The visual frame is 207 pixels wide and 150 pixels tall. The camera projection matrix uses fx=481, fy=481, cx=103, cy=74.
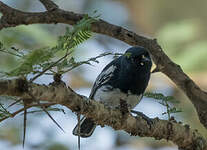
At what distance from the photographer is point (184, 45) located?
6109mm

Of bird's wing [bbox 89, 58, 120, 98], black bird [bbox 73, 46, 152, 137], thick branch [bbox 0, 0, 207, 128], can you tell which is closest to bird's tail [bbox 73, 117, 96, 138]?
black bird [bbox 73, 46, 152, 137]

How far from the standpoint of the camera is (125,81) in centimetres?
475

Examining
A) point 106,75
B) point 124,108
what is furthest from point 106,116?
point 106,75

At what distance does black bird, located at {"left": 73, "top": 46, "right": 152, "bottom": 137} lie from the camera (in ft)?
15.3

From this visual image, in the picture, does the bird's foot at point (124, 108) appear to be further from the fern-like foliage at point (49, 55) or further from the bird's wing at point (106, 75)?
the bird's wing at point (106, 75)

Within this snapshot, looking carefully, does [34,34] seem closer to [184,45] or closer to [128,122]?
[184,45]

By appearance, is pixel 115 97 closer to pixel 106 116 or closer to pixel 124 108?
pixel 124 108

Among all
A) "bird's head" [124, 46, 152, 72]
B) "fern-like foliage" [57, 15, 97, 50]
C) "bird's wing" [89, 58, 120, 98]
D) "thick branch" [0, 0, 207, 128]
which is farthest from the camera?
"bird's wing" [89, 58, 120, 98]

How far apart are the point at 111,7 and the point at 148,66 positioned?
4790 mm

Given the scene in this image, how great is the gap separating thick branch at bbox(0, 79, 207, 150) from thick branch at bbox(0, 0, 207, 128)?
0.72ft

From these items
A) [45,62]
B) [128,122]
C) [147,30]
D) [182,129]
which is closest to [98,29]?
[128,122]

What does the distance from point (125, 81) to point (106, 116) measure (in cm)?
156

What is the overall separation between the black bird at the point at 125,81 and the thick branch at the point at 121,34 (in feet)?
2.31

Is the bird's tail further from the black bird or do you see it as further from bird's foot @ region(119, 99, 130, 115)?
bird's foot @ region(119, 99, 130, 115)
